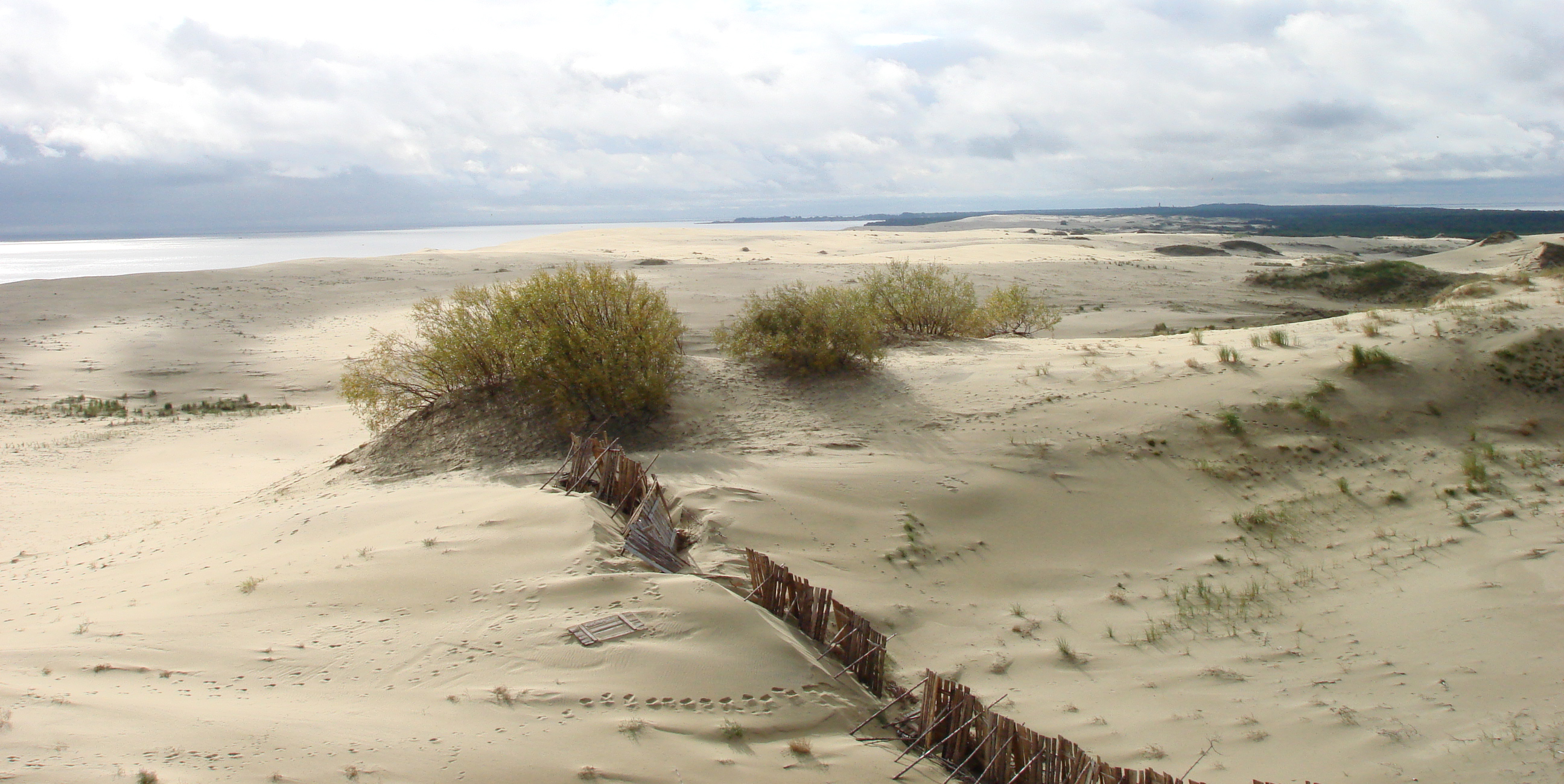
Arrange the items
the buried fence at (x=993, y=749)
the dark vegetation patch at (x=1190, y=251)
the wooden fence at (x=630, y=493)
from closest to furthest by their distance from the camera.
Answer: the buried fence at (x=993, y=749)
the wooden fence at (x=630, y=493)
the dark vegetation patch at (x=1190, y=251)

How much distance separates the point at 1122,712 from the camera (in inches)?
229

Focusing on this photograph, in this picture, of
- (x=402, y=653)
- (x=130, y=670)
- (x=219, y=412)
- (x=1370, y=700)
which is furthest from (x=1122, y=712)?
(x=219, y=412)

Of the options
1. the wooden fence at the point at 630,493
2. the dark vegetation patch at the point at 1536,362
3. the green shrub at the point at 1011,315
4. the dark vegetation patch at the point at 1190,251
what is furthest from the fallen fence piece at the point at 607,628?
the dark vegetation patch at the point at 1190,251

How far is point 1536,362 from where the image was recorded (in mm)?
11070

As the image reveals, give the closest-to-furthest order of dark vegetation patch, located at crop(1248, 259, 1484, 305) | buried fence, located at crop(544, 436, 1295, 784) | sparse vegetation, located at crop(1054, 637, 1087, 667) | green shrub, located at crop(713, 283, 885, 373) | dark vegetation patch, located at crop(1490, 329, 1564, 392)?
buried fence, located at crop(544, 436, 1295, 784)
sparse vegetation, located at crop(1054, 637, 1087, 667)
dark vegetation patch, located at crop(1490, 329, 1564, 392)
green shrub, located at crop(713, 283, 885, 373)
dark vegetation patch, located at crop(1248, 259, 1484, 305)

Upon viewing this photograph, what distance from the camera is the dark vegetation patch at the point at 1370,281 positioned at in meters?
28.3

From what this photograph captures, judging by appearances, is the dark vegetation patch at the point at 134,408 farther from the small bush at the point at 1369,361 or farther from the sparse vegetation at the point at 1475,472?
the sparse vegetation at the point at 1475,472

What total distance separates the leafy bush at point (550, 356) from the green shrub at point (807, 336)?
4.50ft

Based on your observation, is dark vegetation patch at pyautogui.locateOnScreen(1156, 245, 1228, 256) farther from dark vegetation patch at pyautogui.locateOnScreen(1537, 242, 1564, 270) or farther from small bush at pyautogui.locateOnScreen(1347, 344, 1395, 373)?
small bush at pyautogui.locateOnScreen(1347, 344, 1395, 373)

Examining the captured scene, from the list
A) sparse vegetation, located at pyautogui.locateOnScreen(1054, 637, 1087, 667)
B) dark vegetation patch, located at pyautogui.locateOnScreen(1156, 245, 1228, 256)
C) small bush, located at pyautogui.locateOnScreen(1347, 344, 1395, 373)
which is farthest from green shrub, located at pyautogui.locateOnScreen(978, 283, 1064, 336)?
dark vegetation patch, located at pyautogui.locateOnScreen(1156, 245, 1228, 256)

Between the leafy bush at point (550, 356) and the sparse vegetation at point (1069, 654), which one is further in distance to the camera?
the leafy bush at point (550, 356)

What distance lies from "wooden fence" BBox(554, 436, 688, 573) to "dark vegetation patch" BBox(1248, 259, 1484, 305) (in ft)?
93.4

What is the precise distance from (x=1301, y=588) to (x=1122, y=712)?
2953mm

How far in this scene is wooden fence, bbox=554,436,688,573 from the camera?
6.93 m
